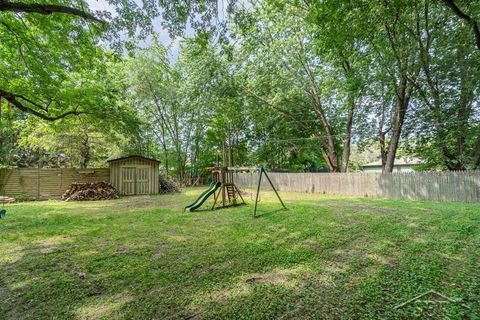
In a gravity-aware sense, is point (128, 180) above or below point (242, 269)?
above

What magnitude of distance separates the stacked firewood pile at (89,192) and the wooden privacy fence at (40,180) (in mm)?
501

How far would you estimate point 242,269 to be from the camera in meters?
3.11

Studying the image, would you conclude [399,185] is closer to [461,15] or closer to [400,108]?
[400,108]

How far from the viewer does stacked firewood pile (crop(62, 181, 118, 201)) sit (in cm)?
1098

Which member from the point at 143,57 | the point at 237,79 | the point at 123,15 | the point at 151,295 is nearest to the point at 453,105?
the point at 237,79

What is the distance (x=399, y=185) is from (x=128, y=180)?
12.8 m

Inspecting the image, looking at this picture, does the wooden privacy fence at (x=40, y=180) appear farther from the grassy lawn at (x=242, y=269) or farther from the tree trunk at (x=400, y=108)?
the tree trunk at (x=400, y=108)

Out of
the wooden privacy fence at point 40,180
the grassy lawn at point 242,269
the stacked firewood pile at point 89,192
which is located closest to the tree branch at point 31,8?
the grassy lawn at point 242,269

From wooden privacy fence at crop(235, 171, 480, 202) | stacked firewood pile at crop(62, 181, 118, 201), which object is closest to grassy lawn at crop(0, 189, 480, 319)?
wooden privacy fence at crop(235, 171, 480, 202)

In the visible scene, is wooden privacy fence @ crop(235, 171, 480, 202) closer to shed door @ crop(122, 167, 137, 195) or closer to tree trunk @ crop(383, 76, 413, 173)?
tree trunk @ crop(383, 76, 413, 173)

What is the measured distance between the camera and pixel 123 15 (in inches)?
196

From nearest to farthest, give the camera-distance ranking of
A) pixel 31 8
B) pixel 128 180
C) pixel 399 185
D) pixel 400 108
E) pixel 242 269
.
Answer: pixel 242 269 → pixel 31 8 → pixel 399 185 → pixel 400 108 → pixel 128 180

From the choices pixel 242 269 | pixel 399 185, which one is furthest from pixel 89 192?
pixel 399 185

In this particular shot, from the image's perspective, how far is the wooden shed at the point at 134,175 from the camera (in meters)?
12.8
